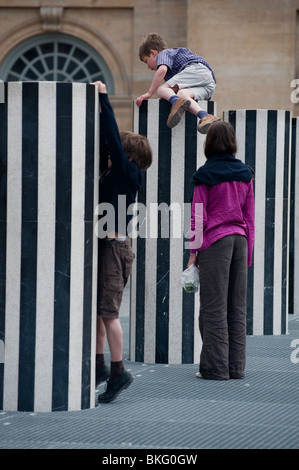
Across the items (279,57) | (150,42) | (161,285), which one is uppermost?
(279,57)

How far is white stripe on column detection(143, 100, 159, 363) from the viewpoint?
277 inches

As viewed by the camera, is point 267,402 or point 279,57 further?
point 279,57

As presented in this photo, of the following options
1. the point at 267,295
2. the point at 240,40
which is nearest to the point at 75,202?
the point at 267,295

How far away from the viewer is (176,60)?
7480 mm

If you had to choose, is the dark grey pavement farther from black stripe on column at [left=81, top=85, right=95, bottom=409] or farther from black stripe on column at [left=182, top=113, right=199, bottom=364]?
black stripe on column at [left=182, top=113, right=199, bottom=364]

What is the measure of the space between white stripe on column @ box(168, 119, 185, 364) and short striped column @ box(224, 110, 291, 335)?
1.76 m

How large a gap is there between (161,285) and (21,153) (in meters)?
2.13

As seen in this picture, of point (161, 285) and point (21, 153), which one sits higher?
point (21, 153)

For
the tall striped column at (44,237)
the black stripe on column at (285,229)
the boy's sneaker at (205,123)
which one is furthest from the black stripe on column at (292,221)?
the tall striped column at (44,237)

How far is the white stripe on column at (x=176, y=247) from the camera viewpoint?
6988 mm

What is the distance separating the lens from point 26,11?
20.1 meters

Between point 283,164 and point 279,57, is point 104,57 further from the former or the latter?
point 283,164

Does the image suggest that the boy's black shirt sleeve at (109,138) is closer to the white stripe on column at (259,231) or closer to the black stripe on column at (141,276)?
the black stripe on column at (141,276)

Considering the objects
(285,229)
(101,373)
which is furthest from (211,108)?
(101,373)
